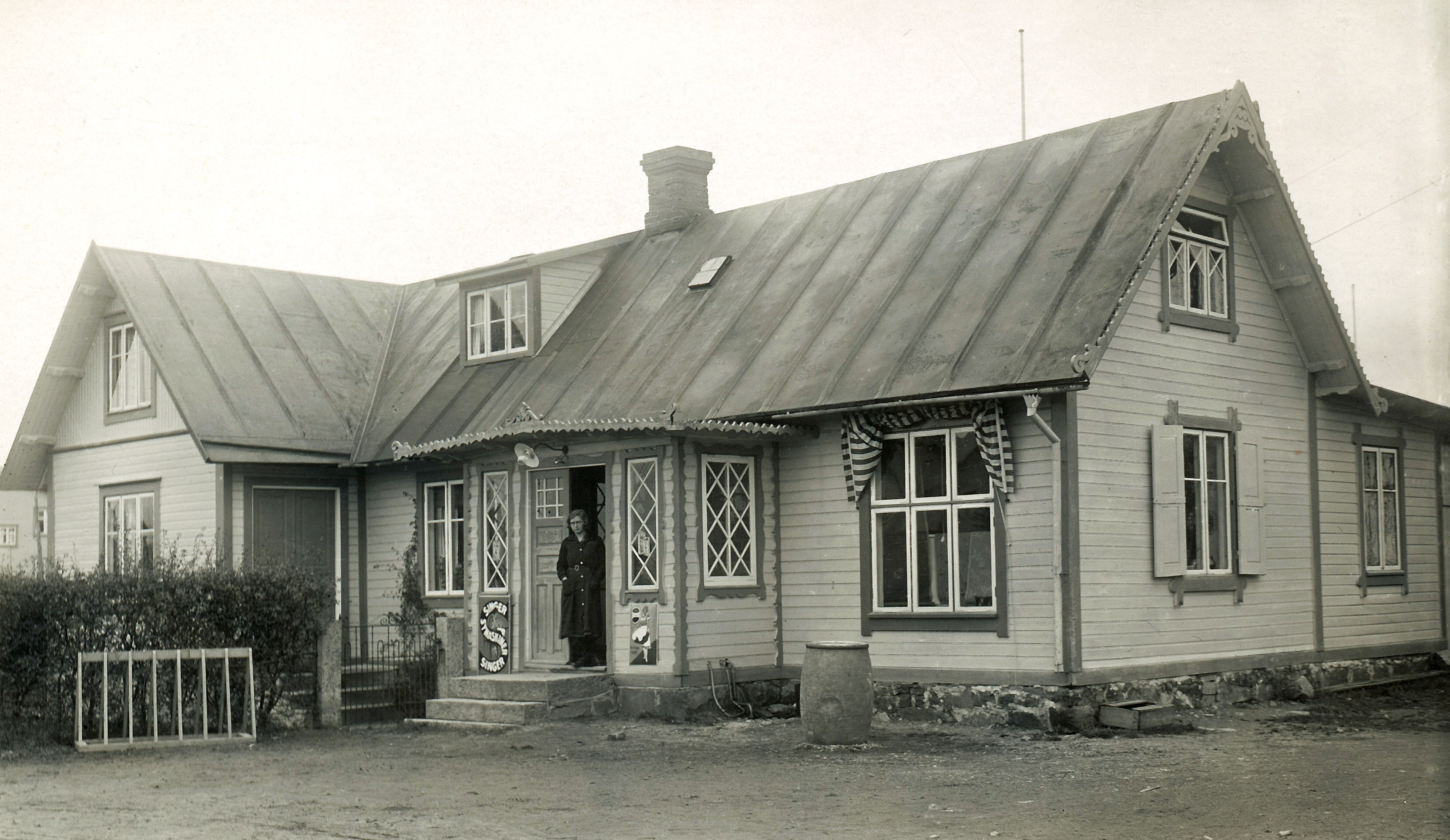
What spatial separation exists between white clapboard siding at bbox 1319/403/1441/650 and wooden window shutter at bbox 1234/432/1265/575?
1.73 meters

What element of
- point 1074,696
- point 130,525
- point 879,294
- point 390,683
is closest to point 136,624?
point 390,683

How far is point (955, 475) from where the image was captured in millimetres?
14883

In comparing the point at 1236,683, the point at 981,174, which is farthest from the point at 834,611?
the point at 981,174

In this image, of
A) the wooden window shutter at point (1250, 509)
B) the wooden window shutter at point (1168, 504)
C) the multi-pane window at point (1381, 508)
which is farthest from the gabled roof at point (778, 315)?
the wooden window shutter at point (1250, 509)

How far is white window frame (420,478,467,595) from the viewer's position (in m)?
19.7

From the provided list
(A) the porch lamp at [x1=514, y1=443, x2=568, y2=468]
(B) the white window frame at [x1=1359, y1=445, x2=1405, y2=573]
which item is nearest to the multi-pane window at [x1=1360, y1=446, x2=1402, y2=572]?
(B) the white window frame at [x1=1359, y1=445, x2=1405, y2=573]

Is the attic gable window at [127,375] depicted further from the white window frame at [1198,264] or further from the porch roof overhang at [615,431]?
the white window frame at [1198,264]

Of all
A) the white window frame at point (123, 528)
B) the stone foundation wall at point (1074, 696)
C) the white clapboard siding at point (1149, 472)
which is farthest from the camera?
the white window frame at point (123, 528)

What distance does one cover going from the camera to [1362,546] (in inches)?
708

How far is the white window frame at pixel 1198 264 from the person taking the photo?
15.7m

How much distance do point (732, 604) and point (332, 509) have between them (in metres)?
7.73

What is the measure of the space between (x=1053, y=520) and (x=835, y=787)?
13.8 ft

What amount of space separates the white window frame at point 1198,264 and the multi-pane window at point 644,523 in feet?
19.1

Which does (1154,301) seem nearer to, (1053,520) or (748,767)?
(1053,520)
